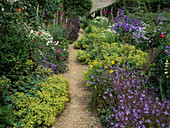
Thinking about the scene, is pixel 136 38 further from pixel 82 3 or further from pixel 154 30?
pixel 82 3

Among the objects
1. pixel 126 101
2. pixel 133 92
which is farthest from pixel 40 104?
pixel 133 92

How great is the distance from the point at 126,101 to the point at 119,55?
2.19 metres

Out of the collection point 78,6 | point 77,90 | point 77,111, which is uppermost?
point 78,6

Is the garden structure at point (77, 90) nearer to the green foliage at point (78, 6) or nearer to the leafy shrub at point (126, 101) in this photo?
the leafy shrub at point (126, 101)

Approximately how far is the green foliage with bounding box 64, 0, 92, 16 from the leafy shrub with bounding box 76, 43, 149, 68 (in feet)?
26.5

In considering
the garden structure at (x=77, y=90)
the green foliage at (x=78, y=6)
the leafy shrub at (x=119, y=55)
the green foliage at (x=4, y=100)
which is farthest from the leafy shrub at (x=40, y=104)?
the green foliage at (x=78, y=6)

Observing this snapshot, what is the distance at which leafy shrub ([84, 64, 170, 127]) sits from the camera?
9.34ft

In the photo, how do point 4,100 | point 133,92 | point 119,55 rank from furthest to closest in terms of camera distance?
1. point 119,55
2. point 133,92
3. point 4,100

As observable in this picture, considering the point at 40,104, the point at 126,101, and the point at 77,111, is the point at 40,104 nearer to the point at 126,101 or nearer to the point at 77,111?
the point at 77,111

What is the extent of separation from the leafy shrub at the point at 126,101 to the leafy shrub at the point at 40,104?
2.37 feet

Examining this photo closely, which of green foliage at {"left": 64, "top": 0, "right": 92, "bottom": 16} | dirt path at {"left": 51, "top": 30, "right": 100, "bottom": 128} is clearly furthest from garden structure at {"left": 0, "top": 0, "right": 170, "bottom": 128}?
green foliage at {"left": 64, "top": 0, "right": 92, "bottom": 16}

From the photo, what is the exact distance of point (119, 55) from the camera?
5184 mm

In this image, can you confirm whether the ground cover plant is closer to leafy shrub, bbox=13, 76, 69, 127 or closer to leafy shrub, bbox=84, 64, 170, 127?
leafy shrub, bbox=84, 64, 170, 127

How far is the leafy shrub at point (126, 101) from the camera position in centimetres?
285
